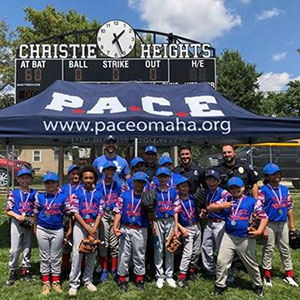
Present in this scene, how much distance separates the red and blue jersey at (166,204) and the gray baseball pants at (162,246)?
87 millimetres

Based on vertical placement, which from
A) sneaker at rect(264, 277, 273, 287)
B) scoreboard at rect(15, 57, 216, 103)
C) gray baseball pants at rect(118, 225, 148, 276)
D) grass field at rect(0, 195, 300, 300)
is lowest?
grass field at rect(0, 195, 300, 300)

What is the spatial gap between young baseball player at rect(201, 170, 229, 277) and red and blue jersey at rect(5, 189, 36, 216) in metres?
2.19

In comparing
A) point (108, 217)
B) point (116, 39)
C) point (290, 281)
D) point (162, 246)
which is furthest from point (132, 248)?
point (116, 39)

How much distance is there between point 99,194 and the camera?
4.46 meters

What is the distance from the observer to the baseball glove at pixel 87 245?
4.21 m

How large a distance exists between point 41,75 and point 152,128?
8773mm

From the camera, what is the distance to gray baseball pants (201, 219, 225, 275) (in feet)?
15.1

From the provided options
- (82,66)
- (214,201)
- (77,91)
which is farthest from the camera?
(82,66)

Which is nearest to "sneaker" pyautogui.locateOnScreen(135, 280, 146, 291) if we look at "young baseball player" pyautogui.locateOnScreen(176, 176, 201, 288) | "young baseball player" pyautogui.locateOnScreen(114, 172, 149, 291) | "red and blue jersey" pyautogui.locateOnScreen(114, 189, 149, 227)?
"young baseball player" pyautogui.locateOnScreen(114, 172, 149, 291)

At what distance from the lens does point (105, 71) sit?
13031 mm

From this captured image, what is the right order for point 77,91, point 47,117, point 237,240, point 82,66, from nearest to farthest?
1. point 237,240
2. point 47,117
3. point 77,91
4. point 82,66

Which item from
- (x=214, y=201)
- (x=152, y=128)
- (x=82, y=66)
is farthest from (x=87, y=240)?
(x=82, y=66)

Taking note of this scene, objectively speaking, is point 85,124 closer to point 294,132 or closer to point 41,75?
point 294,132

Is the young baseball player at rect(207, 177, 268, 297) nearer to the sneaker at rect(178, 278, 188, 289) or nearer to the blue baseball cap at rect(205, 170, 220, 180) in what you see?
the blue baseball cap at rect(205, 170, 220, 180)
